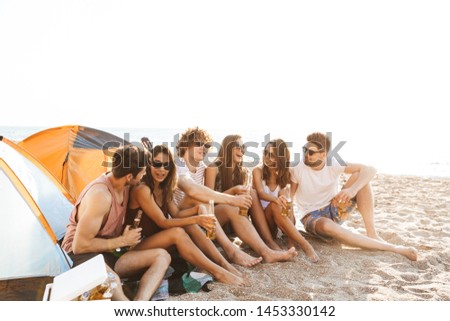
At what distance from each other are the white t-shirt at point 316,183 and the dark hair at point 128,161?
5.25 feet

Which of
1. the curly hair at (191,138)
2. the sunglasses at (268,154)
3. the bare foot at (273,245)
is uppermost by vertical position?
the curly hair at (191,138)

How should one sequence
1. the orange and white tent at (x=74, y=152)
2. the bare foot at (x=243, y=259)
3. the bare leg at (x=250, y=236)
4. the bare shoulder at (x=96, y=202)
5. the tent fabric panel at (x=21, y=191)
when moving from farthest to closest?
the orange and white tent at (x=74, y=152), the bare leg at (x=250, y=236), the bare foot at (x=243, y=259), the tent fabric panel at (x=21, y=191), the bare shoulder at (x=96, y=202)

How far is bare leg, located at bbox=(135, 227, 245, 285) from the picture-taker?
2.88 metres

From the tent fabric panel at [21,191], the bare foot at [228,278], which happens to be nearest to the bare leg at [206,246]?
the bare foot at [228,278]

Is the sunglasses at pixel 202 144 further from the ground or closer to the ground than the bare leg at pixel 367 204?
further from the ground

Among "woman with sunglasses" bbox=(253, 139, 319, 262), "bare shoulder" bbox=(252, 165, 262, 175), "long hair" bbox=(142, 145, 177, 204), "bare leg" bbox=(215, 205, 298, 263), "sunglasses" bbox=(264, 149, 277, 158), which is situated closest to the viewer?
"long hair" bbox=(142, 145, 177, 204)

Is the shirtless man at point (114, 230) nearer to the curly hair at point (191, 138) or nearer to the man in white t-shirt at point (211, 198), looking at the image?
the man in white t-shirt at point (211, 198)

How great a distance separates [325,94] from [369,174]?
18.1 meters

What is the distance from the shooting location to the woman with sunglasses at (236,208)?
133 inches

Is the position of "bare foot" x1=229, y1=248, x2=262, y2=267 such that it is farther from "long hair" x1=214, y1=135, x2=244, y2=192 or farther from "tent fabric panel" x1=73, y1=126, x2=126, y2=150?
"tent fabric panel" x1=73, y1=126, x2=126, y2=150

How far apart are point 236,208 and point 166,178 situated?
708 millimetres

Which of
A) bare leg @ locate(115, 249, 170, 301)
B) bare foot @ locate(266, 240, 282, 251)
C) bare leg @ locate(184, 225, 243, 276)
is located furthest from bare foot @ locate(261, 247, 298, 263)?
bare leg @ locate(115, 249, 170, 301)

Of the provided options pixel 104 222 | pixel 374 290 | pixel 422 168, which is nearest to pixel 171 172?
pixel 104 222
